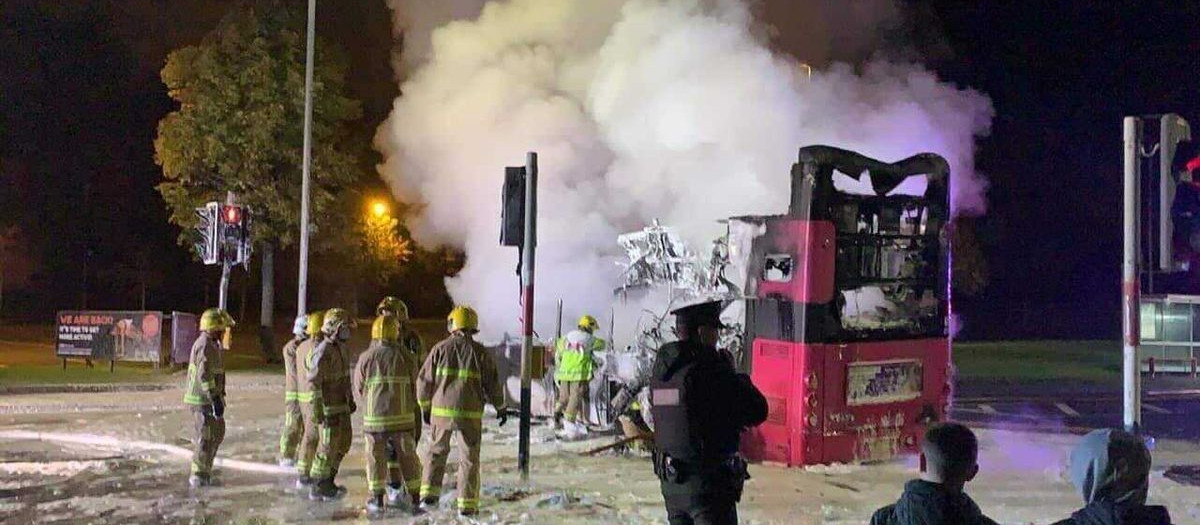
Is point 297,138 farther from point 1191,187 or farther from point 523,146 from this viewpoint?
point 1191,187

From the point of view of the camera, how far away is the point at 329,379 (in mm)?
8508

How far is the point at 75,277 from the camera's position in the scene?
Result: 4597 centimetres

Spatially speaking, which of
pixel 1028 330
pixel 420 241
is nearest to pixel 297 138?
pixel 420 241

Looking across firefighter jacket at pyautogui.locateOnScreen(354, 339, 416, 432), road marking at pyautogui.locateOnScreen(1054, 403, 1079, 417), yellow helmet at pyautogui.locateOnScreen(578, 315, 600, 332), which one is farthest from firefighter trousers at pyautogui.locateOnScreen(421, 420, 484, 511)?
road marking at pyautogui.locateOnScreen(1054, 403, 1079, 417)

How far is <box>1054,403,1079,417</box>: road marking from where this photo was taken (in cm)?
1548

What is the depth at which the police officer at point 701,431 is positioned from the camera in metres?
4.83

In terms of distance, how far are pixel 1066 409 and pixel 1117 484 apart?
1469 cm

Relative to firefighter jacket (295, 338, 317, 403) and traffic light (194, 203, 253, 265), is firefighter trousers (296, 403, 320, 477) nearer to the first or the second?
firefighter jacket (295, 338, 317, 403)

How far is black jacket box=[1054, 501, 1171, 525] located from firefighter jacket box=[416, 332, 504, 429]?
5.46 m

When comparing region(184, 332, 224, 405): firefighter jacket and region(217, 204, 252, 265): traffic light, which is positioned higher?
region(217, 204, 252, 265): traffic light

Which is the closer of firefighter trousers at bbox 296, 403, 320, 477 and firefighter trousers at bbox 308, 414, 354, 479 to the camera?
firefighter trousers at bbox 308, 414, 354, 479

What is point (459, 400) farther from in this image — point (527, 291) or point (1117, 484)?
point (1117, 484)

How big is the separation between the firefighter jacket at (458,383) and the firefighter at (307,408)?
128 centimetres

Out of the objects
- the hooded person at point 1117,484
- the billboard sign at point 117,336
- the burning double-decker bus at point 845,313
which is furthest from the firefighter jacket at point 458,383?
the billboard sign at point 117,336
